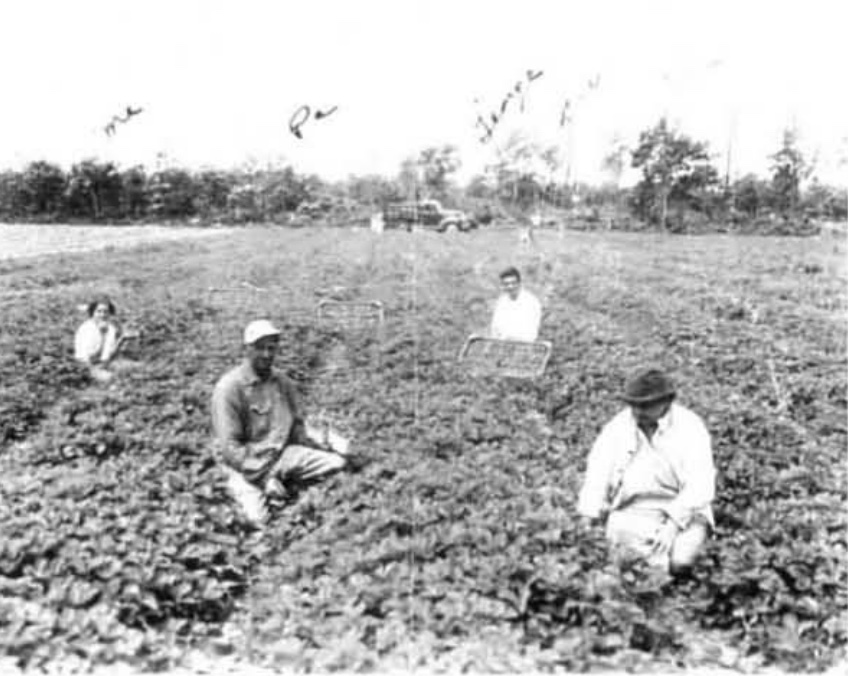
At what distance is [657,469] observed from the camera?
12.6 feet

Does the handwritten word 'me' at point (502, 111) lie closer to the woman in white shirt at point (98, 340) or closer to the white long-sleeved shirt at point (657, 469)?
the white long-sleeved shirt at point (657, 469)

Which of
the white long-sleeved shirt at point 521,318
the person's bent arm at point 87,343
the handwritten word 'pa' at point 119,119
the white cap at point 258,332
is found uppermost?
the handwritten word 'pa' at point 119,119

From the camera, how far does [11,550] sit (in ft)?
11.3

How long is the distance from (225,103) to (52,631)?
330cm

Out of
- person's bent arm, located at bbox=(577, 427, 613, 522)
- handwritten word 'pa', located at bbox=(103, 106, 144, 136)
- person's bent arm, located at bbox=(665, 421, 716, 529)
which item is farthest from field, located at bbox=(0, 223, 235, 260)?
person's bent arm, located at bbox=(665, 421, 716, 529)

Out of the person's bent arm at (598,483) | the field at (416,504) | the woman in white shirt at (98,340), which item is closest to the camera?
the field at (416,504)

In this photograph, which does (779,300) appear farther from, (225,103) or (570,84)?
(225,103)

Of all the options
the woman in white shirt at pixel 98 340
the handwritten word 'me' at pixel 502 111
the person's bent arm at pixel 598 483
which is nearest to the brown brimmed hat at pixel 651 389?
the person's bent arm at pixel 598 483

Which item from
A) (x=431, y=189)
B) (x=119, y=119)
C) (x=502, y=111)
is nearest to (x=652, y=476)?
(x=502, y=111)

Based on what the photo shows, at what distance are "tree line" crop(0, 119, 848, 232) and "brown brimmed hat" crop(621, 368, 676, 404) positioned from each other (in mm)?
2433

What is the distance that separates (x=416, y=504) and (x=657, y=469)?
3.56ft

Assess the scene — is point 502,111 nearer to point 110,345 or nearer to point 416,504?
point 416,504

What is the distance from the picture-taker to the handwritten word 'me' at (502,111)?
193 inches

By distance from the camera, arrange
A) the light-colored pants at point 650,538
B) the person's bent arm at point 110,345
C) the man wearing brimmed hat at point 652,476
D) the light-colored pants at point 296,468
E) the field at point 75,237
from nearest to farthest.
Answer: the light-colored pants at point 650,538
the man wearing brimmed hat at point 652,476
the light-colored pants at point 296,468
the person's bent arm at point 110,345
the field at point 75,237
